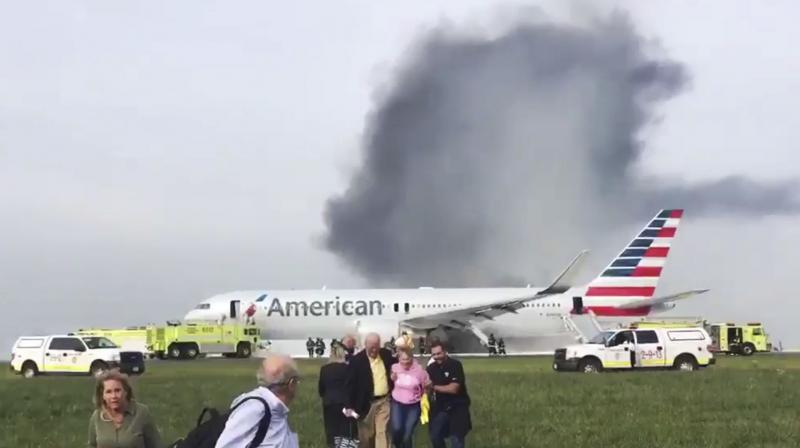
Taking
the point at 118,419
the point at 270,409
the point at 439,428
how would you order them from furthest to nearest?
the point at 439,428
the point at 118,419
the point at 270,409

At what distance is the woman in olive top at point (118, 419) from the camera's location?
7344 mm

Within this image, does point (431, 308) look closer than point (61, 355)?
No

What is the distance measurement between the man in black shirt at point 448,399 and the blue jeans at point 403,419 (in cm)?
41

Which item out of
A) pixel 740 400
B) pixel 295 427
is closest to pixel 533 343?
pixel 740 400

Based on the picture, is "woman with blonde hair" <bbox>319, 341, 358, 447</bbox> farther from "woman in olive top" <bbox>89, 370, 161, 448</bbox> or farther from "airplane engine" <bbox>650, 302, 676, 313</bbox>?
"airplane engine" <bbox>650, 302, 676, 313</bbox>

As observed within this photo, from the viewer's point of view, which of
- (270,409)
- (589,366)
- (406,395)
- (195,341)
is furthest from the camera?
(195,341)

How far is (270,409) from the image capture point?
5.97 meters

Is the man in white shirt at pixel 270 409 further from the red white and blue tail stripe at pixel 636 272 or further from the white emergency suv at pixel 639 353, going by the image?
the red white and blue tail stripe at pixel 636 272

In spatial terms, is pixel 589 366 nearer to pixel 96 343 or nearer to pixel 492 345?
pixel 96 343

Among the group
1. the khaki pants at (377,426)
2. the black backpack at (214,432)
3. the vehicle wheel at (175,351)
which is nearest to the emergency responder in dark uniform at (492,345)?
the vehicle wheel at (175,351)

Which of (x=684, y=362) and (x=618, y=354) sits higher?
(x=618, y=354)

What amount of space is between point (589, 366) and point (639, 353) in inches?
74.8

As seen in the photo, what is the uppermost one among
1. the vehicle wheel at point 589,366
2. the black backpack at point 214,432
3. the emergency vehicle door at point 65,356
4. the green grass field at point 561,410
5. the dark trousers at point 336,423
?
the emergency vehicle door at point 65,356

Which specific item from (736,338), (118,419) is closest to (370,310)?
(736,338)
